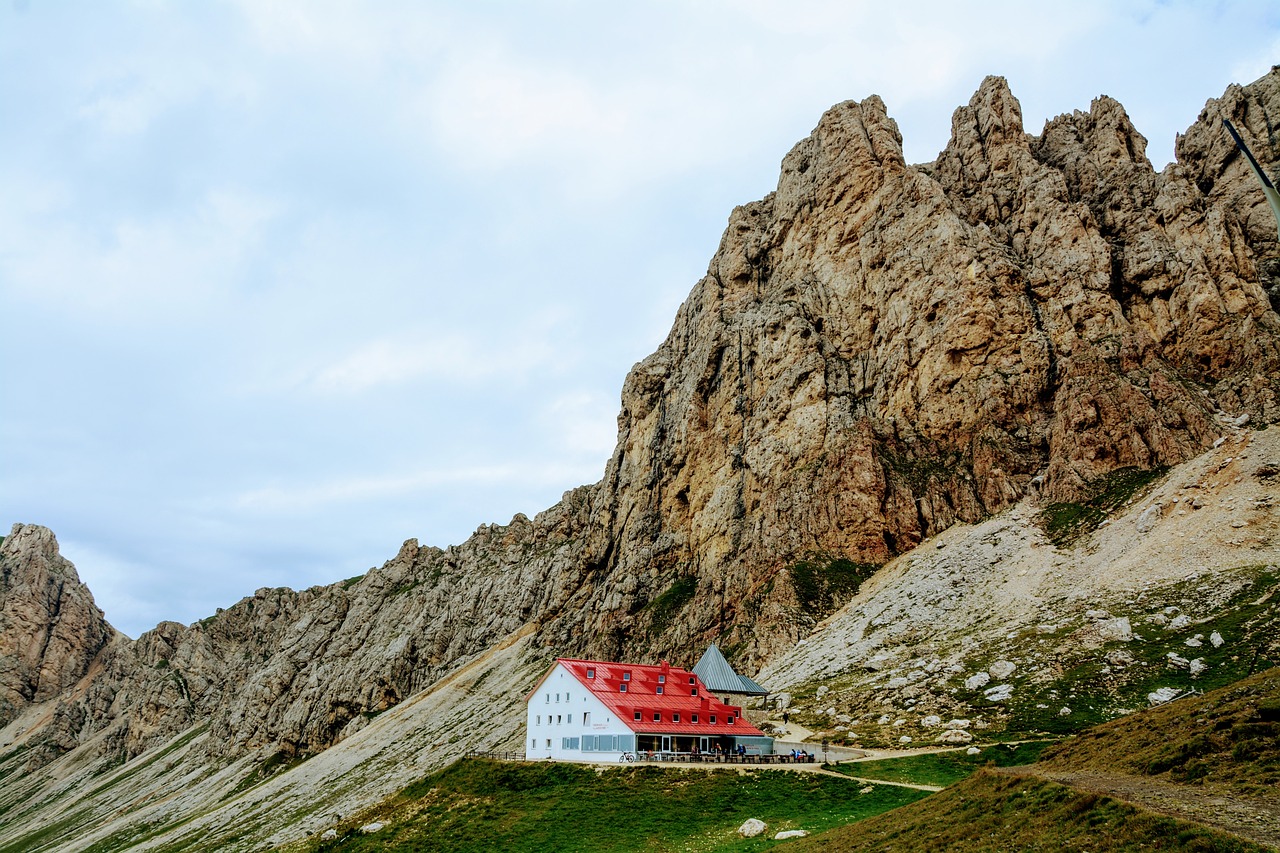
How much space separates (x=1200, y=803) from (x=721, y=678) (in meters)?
52.9

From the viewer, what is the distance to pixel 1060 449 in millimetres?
93500

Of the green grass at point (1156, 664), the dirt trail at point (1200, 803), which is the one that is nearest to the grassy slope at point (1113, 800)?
the dirt trail at point (1200, 803)

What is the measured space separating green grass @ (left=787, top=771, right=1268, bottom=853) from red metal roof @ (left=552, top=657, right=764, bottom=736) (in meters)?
27.5

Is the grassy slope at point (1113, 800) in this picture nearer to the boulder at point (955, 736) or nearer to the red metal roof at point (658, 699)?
the boulder at point (955, 736)

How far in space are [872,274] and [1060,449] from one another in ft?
148

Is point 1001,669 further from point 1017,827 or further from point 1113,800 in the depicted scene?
point 1113,800

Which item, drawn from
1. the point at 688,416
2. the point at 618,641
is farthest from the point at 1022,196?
the point at 618,641

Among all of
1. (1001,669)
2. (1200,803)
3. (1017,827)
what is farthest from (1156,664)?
(1200,803)

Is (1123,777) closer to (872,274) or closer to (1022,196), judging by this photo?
(872,274)

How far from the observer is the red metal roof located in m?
60.0

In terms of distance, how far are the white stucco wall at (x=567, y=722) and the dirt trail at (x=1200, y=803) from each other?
3874 cm

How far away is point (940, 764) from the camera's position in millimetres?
46562

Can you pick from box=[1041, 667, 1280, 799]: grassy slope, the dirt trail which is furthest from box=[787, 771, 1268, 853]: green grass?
box=[1041, 667, 1280, 799]: grassy slope

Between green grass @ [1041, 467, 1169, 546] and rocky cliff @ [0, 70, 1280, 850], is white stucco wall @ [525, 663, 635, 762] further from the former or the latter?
green grass @ [1041, 467, 1169, 546]
